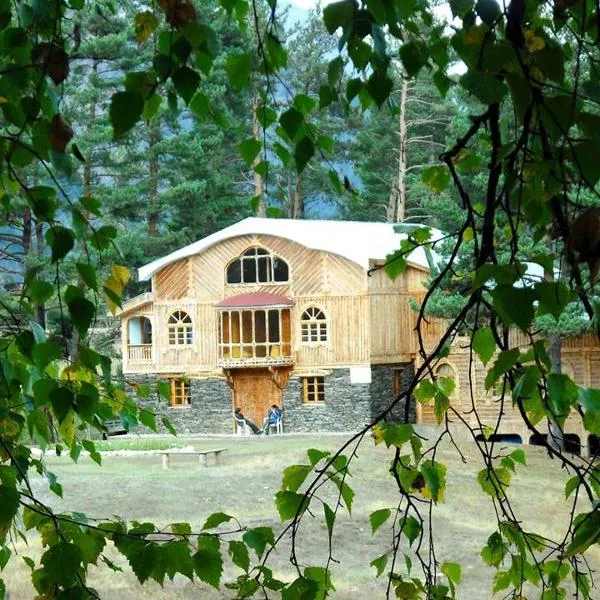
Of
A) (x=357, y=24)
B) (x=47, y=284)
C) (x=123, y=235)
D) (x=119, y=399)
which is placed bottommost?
(x=119, y=399)

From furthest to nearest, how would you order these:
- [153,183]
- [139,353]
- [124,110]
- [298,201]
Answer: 1. [298,201]
2. [153,183]
3. [139,353]
4. [124,110]

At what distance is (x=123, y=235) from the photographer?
15461mm

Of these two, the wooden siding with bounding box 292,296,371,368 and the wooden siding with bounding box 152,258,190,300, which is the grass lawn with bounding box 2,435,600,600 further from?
the wooden siding with bounding box 152,258,190,300

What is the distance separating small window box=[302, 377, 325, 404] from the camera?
14094 mm

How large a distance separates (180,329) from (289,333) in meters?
1.45

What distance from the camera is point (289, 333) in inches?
559

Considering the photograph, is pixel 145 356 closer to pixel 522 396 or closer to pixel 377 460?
pixel 377 460

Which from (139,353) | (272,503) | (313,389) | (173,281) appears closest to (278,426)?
(313,389)

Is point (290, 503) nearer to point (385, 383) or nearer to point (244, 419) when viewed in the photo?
point (385, 383)

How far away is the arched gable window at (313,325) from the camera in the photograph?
13.9m

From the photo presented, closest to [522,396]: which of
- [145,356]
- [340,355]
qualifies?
[340,355]

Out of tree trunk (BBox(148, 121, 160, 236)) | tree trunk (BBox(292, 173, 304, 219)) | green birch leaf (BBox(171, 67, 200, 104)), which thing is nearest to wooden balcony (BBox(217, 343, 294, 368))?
tree trunk (BBox(148, 121, 160, 236))

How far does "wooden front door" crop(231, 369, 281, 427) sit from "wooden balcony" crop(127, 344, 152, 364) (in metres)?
1.20

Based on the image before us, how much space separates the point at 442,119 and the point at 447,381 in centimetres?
1648
